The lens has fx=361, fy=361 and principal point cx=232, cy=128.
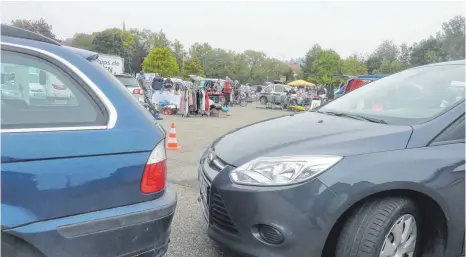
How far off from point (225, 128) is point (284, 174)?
9285 mm

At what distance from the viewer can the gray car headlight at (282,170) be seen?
2217 mm

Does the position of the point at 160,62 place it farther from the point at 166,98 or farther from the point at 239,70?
the point at 166,98

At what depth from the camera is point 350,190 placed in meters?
2.14

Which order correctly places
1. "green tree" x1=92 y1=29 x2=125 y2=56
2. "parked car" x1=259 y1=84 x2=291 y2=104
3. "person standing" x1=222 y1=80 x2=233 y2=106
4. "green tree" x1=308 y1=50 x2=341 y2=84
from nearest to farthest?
"person standing" x1=222 y1=80 x2=233 y2=106 → "parked car" x1=259 y1=84 x2=291 y2=104 → "green tree" x1=92 y1=29 x2=125 y2=56 → "green tree" x1=308 y1=50 x2=341 y2=84

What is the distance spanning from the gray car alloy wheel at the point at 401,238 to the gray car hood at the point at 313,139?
1.66 feet

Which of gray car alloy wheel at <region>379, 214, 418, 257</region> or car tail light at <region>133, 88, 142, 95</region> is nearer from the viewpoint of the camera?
gray car alloy wheel at <region>379, 214, 418, 257</region>

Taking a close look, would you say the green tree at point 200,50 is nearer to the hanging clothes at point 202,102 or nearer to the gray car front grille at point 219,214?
the hanging clothes at point 202,102

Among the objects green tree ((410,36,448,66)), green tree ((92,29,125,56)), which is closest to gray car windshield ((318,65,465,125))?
green tree ((410,36,448,66))

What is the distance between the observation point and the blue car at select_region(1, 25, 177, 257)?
166cm

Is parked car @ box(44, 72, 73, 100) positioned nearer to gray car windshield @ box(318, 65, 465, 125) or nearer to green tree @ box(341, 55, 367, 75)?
gray car windshield @ box(318, 65, 465, 125)

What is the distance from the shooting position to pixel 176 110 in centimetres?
1565

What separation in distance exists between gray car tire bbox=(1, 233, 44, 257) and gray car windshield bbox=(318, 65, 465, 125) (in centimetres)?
237

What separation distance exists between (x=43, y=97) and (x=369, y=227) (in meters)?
2.06

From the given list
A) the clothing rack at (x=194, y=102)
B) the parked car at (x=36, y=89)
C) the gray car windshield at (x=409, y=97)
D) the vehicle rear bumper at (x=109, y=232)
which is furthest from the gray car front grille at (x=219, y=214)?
the clothing rack at (x=194, y=102)
